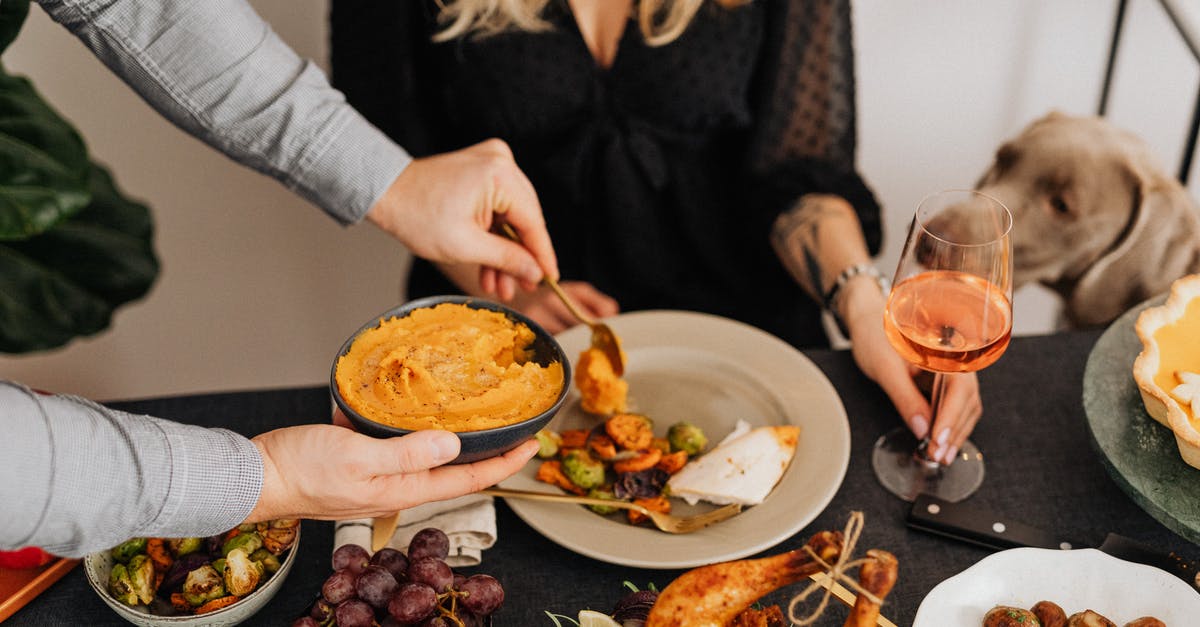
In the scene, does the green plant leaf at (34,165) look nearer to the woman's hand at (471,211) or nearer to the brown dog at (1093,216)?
the woman's hand at (471,211)

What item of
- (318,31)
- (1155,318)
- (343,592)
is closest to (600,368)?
(343,592)

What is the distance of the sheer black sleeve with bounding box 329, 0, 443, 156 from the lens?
1832 millimetres

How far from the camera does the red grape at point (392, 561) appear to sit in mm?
1062

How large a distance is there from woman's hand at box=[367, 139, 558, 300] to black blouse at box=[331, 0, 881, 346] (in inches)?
15.9

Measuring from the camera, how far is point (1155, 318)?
1.22 meters

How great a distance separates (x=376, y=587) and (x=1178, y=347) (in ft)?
3.26

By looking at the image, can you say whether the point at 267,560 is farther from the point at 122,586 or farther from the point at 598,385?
the point at 598,385

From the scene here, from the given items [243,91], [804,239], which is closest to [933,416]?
[804,239]

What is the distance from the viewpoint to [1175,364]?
3.88 ft

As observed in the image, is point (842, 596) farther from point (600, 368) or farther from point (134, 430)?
point (134, 430)

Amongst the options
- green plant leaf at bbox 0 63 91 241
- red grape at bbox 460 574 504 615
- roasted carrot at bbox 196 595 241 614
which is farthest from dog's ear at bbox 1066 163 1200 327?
green plant leaf at bbox 0 63 91 241

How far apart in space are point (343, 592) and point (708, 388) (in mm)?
639

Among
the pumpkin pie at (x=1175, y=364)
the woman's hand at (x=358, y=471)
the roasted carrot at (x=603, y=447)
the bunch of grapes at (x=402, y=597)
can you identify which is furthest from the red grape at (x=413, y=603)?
the pumpkin pie at (x=1175, y=364)

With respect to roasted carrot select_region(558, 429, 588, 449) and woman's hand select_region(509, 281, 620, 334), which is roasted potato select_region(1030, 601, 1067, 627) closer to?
roasted carrot select_region(558, 429, 588, 449)
